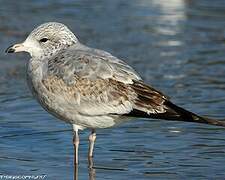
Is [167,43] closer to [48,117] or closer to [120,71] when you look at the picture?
[48,117]

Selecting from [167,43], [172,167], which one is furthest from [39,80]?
[167,43]

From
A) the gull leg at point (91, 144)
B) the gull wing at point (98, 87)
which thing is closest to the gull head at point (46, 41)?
the gull wing at point (98, 87)

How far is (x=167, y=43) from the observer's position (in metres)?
12.9

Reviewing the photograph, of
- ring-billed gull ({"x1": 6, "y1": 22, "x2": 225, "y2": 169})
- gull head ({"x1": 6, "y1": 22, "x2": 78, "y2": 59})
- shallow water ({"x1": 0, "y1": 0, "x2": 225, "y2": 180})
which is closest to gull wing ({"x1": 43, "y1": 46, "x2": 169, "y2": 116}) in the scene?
ring-billed gull ({"x1": 6, "y1": 22, "x2": 225, "y2": 169})

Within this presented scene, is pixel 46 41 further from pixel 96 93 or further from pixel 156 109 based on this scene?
pixel 156 109

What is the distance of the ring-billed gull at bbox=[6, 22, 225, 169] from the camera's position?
7.25m

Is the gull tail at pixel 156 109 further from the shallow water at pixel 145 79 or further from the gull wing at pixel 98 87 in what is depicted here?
the shallow water at pixel 145 79

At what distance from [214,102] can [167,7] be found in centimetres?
607

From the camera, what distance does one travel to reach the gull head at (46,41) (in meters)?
7.71

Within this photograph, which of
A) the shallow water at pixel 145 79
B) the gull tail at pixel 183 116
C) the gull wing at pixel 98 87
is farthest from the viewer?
the shallow water at pixel 145 79

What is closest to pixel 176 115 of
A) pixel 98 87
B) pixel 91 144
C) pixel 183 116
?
pixel 183 116

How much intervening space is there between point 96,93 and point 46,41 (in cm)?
76

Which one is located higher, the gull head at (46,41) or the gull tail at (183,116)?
the gull head at (46,41)

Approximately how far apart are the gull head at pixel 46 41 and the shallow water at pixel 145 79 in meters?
0.98
